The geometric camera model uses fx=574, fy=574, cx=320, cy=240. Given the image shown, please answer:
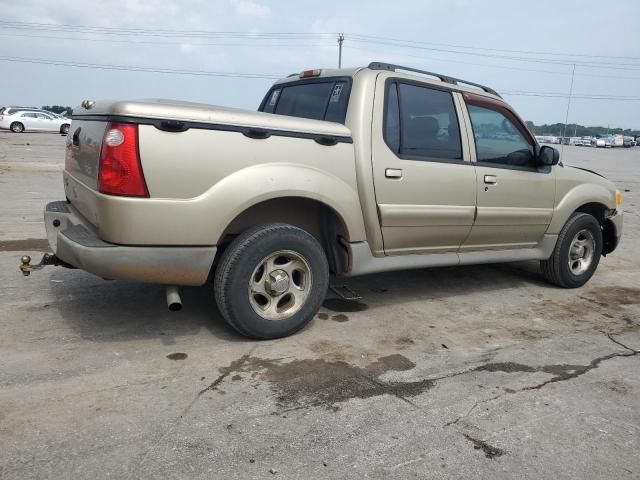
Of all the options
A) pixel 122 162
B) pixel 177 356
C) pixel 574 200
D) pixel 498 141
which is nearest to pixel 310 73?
pixel 498 141

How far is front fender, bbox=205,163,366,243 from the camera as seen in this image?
3.51 m

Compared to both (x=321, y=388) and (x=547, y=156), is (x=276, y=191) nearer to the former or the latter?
(x=321, y=388)

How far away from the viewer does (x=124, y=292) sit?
4.79m

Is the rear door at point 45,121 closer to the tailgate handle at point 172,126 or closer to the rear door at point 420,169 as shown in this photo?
the rear door at point 420,169

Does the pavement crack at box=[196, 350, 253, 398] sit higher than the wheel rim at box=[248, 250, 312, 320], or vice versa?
the wheel rim at box=[248, 250, 312, 320]

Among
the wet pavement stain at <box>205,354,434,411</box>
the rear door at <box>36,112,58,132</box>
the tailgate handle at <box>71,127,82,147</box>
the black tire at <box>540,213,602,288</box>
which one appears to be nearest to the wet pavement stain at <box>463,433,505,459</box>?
the wet pavement stain at <box>205,354,434,411</box>

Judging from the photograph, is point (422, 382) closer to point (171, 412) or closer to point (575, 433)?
point (575, 433)

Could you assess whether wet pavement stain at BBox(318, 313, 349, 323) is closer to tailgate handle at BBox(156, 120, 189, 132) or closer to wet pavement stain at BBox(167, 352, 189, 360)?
wet pavement stain at BBox(167, 352, 189, 360)

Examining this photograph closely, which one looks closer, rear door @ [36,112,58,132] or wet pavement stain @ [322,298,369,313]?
wet pavement stain @ [322,298,369,313]

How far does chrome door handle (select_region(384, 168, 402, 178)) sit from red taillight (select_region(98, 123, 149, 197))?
5.75 ft

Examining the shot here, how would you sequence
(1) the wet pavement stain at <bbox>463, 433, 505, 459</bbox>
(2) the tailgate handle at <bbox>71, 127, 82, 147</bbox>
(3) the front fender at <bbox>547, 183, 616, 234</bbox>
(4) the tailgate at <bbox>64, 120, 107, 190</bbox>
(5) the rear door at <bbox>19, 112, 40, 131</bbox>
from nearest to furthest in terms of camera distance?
(1) the wet pavement stain at <bbox>463, 433, 505, 459</bbox>
(4) the tailgate at <bbox>64, 120, 107, 190</bbox>
(2) the tailgate handle at <bbox>71, 127, 82, 147</bbox>
(3) the front fender at <bbox>547, 183, 616, 234</bbox>
(5) the rear door at <bbox>19, 112, 40, 131</bbox>

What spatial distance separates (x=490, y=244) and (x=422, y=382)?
211 cm

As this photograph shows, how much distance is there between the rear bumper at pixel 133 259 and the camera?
11.0 ft

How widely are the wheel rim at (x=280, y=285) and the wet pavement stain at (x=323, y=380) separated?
0.40m
